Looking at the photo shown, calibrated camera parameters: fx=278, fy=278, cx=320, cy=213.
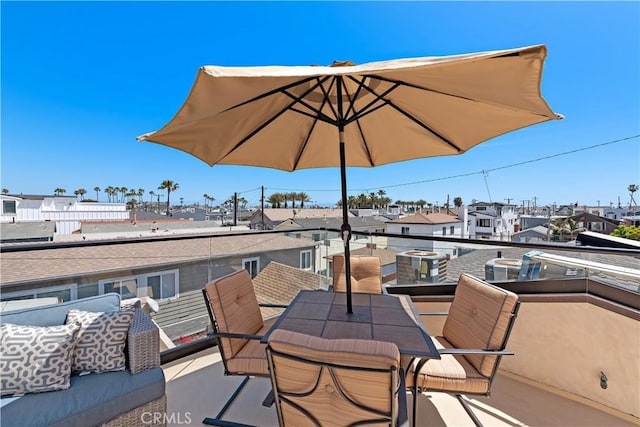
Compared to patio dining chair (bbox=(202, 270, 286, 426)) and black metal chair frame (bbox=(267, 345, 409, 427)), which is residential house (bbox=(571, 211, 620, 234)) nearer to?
patio dining chair (bbox=(202, 270, 286, 426))

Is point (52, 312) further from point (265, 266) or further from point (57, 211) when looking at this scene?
point (57, 211)

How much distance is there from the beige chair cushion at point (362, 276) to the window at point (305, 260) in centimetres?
137

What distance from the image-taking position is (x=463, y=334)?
1.96 meters

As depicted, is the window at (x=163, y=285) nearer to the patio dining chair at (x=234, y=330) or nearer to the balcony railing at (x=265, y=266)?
the balcony railing at (x=265, y=266)

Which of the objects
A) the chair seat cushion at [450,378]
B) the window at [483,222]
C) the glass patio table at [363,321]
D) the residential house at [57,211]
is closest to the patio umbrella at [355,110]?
the glass patio table at [363,321]

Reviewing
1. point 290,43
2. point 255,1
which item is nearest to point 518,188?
point 290,43

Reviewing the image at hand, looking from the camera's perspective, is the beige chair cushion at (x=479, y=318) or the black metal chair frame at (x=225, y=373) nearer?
the beige chair cushion at (x=479, y=318)

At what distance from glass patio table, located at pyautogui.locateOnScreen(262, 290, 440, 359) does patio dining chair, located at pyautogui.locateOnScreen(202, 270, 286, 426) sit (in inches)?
10.5

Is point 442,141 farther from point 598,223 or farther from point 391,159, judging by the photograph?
point 598,223

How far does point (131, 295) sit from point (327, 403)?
2.46 m

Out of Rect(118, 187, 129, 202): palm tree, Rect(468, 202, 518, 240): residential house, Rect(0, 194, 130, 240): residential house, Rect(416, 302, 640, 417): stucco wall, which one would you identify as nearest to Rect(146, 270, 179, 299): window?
Rect(416, 302, 640, 417): stucco wall

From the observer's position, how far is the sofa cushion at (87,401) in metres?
1.41

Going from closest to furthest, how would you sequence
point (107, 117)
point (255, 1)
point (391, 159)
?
point (391, 159)
point (255, 1)
point (107, 117)

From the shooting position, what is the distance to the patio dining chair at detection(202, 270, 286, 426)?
183 centimetres
